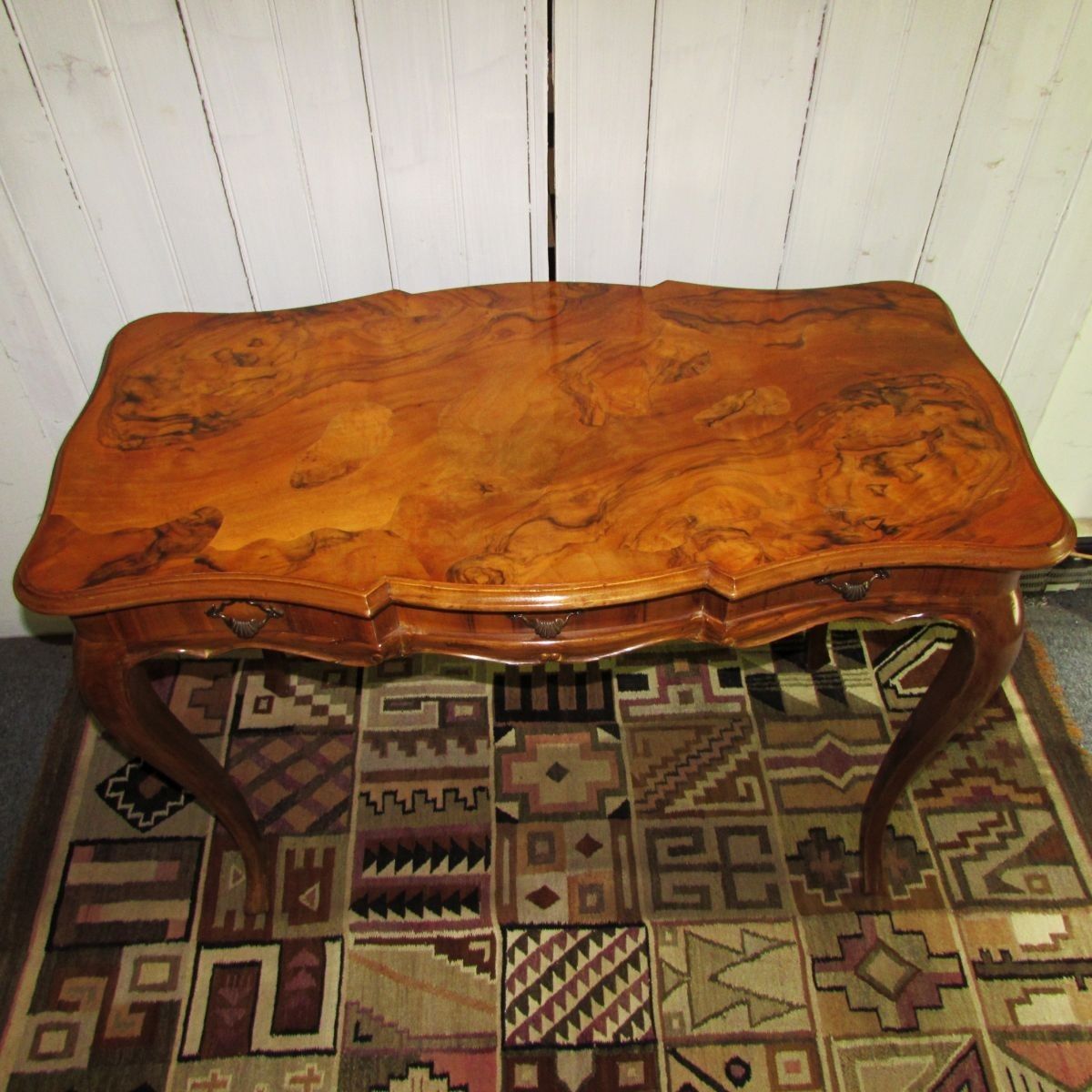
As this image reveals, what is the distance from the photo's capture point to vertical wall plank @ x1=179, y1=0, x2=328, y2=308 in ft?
4.63

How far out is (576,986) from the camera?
163 centimetres

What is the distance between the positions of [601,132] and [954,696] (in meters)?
0.98

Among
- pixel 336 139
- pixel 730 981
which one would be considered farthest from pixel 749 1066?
pixel 336 139

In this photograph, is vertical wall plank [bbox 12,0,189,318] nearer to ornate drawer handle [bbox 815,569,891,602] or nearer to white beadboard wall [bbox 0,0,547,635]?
white beadboard wall [bbox 0,0,547,635]

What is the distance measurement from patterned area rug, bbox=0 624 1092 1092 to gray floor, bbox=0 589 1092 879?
0.28 ft

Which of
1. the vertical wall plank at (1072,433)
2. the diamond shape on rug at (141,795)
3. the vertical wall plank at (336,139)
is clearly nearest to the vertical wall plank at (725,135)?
the vertical wall plank at (336,139)

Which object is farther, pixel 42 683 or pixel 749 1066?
pixel 42 683

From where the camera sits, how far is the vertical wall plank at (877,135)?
1.45m

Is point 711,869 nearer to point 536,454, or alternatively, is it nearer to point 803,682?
point 803,682

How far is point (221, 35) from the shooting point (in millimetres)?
1417

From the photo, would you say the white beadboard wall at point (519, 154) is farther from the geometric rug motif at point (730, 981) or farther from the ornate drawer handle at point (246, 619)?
the geometric rug motif at point (730, 981)

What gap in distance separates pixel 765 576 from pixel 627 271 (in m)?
0.75

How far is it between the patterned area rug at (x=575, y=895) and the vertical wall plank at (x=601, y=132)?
85 cm

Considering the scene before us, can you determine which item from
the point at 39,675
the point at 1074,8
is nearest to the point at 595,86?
the point at 1074,8
